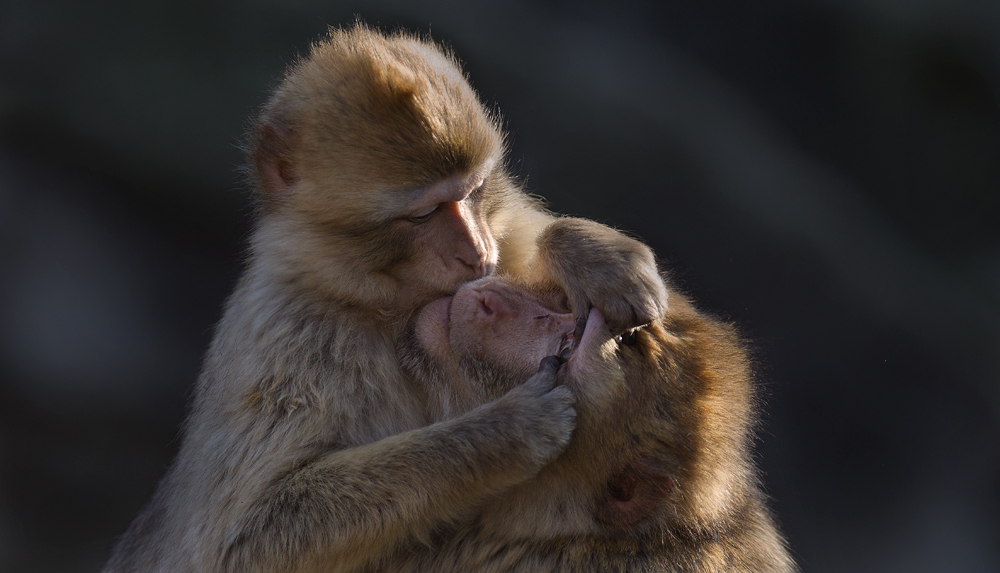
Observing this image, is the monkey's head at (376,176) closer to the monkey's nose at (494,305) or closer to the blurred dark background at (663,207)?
the monkey's nose at (494,305)

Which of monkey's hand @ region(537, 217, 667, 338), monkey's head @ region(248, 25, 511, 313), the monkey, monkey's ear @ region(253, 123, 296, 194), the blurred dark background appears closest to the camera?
monkey's hand @ region(537, 217, 667, 338)

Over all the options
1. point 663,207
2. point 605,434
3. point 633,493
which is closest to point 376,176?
point 605,434

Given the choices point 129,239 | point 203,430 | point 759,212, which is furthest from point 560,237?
point 129,239

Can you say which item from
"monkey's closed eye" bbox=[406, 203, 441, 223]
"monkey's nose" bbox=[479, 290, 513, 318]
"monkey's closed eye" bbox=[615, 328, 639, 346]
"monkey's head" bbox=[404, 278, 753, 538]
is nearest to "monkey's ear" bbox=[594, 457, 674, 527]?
"monkey's head" bbox=[404, 278, 753, 538]

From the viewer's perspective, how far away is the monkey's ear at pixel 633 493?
5.32 ft

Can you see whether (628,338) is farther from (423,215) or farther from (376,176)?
(376,176)

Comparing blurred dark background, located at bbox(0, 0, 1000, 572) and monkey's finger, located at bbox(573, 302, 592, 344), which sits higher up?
monkey's finger, located at bbox(573, 302, 592, 344)

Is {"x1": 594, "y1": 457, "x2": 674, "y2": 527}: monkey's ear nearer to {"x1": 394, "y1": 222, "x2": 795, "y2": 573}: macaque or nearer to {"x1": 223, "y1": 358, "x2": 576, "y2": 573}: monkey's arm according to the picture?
{"x1": 394, "y1": 222, "x2": 795, "y2": 573}: macaque

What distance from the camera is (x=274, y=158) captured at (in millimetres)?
2107

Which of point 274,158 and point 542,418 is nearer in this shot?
point 542,418

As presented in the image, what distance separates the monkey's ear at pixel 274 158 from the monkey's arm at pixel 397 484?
0.88 meters

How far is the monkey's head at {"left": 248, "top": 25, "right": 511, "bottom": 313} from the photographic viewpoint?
1.86m

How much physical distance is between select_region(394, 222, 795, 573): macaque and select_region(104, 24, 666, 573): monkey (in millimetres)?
75

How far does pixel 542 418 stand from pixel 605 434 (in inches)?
6.4
